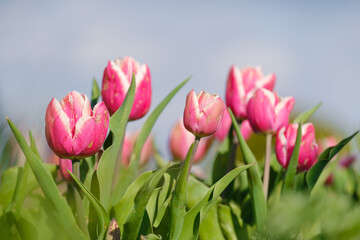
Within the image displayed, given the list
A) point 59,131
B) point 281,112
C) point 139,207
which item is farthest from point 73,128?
point 281,112

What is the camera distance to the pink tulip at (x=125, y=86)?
635 mm

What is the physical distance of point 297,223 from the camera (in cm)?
21

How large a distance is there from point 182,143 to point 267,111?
473 mm

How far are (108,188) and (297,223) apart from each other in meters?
0.40

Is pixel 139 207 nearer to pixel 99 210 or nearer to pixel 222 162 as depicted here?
pixel 99 210

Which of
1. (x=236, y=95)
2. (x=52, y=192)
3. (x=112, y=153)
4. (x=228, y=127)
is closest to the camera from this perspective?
(x=52, y=192)

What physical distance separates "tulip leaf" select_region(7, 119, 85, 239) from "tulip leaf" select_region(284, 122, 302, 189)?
0.32 meters

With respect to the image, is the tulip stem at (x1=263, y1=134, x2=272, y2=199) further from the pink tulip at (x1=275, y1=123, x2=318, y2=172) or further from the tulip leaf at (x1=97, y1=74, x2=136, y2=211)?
the tulip leaf at (x1=97, y1=74, x2=136, y2=211)

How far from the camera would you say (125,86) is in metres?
0.64

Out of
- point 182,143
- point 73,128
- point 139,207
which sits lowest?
point 182,143

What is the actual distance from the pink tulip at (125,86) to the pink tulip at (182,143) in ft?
1.60

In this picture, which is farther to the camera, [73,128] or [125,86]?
[125,86]

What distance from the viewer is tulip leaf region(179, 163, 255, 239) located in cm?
53

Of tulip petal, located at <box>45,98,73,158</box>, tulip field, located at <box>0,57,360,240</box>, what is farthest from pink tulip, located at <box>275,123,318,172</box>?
tulip petal, located at <box>45,98,73,158</box>
